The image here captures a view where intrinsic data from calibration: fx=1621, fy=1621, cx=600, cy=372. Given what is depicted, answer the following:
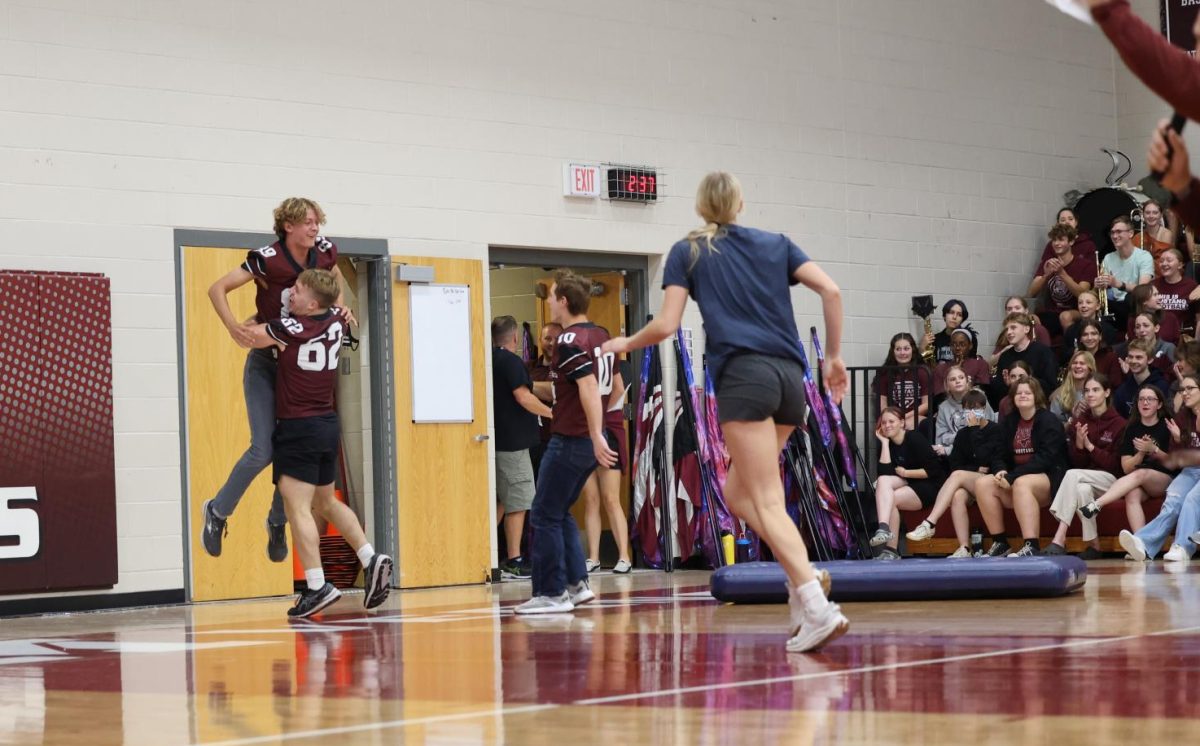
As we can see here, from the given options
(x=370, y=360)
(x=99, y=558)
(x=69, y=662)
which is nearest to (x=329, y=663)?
Answer: (x=69, y=662)

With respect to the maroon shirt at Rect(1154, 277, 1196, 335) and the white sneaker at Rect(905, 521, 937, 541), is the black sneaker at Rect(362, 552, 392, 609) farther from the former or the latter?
the maroon shirt at Rect(1154, 277, 1196, 335)

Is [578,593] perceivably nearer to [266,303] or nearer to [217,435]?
A: [266,303]

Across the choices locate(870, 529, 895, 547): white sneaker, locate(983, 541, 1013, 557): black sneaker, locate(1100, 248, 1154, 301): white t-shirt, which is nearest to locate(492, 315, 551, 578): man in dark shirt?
locate(870, 529, 895, 547): white sneaker

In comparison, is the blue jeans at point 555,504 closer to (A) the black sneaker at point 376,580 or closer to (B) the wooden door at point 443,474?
(A) the black sneaker at point 376,580

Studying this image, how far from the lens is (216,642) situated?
6.91 meters

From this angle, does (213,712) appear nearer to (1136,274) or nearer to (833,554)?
(833,554)

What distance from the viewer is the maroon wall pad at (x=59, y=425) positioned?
9.64 metres

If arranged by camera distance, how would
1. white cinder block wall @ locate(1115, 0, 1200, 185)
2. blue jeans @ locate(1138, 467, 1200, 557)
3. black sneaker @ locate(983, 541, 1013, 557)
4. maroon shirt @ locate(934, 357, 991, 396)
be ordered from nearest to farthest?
blue jeans @ locate(1138, 467, 1200, 557)
black sneaker @ locate(983, 541, 1013, 557)
maroon shirt @ locate(934, 357, 991, 396)
white cinder block wall @ locate(1115, 0, 1200, 185)

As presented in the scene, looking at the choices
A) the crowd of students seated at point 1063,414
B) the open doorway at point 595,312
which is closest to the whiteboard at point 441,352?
the open doorway at point 595,312

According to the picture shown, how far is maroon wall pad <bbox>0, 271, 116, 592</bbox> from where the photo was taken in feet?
31.6

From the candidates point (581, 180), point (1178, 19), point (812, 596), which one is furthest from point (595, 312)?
point (812, 596)

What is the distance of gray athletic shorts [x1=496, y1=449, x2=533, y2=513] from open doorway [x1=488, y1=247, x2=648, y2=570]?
10.9 inches

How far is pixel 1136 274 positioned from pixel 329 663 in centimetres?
1029

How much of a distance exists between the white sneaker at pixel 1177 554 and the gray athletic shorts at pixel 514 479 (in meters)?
4.46
